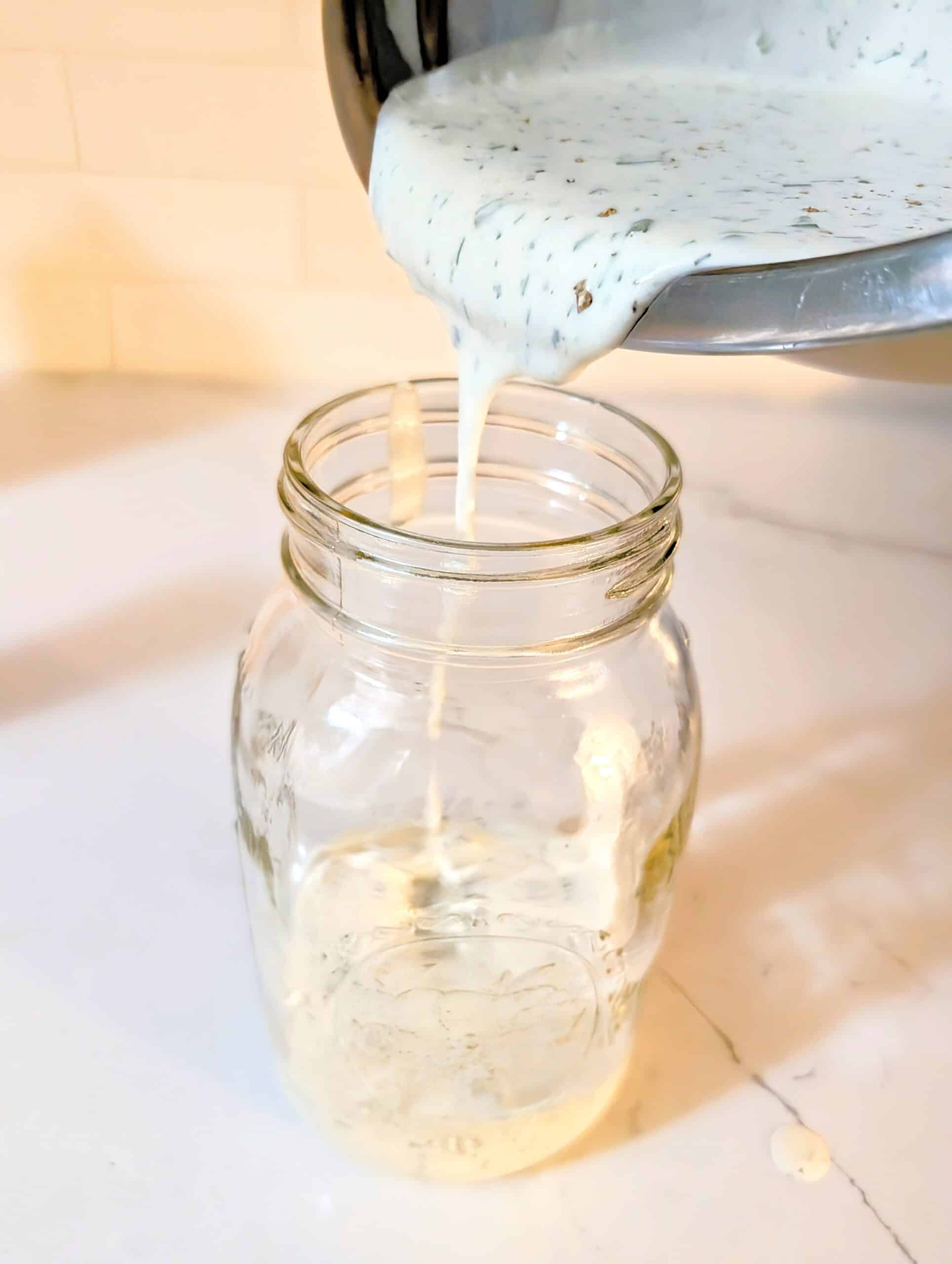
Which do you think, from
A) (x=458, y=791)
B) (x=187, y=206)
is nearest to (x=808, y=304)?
(x=458, y=791)

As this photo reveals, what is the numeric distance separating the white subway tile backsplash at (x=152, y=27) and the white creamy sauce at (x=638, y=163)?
0.40m

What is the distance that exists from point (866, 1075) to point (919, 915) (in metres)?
0.10

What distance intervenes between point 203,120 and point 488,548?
1.99 ft

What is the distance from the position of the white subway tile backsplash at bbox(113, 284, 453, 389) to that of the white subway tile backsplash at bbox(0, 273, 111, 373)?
0.01 m

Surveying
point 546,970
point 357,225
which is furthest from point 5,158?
point 546,970

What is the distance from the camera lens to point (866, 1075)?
492mm

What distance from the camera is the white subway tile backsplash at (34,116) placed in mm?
800

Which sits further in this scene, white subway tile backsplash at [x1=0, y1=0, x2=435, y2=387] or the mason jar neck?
white subway tile backsplash at [x1=0, y1=0, x2=435, y2=387]

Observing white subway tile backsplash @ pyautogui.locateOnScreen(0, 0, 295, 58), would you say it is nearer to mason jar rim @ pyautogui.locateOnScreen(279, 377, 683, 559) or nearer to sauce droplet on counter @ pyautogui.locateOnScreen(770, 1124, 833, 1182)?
mason jar rim @ pyautogui.locateOnScreen(279, 377, 683, 559)

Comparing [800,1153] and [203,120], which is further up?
[203,120]

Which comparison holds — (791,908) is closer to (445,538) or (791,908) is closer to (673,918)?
(673,918)

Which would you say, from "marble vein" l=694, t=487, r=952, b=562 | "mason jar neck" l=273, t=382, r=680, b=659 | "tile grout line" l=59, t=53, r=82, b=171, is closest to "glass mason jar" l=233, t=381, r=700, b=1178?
"mason jar neck" l=273, t=382, r=680, b=659

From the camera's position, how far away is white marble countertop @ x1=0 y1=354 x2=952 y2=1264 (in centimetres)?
43

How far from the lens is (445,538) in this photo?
0.41 meters
